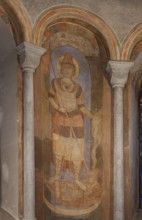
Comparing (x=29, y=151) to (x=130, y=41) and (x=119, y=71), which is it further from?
(x=130, y=41)

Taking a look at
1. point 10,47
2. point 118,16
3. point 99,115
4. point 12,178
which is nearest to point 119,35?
point 118,16

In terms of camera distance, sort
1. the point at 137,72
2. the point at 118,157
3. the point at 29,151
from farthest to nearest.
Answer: the point at 137,72, the point at 118,157, the point at 29,151

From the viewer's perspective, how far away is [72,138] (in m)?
9.95

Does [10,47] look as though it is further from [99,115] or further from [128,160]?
[128,160]

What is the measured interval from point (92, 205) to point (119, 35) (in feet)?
12.2

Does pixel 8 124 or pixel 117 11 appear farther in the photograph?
pixel 117 11

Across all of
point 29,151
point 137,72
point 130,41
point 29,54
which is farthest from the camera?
point 137,72

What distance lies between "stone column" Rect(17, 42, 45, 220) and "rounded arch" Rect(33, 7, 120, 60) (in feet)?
1.02

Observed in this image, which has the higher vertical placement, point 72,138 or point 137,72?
point 137,72

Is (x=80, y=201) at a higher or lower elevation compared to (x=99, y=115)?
lower

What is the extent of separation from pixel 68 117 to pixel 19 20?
2.28 metres

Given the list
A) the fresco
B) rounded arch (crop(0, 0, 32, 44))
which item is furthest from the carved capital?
rounded arch (crop(0, 0, 32, 44))

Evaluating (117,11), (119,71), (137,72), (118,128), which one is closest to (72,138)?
(118,128)

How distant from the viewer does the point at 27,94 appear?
29.7 feet
